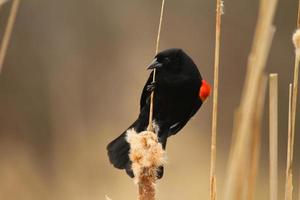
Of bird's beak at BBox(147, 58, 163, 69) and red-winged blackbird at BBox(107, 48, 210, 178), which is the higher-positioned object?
bird's beak at BBox(147, 58, 163, 69)

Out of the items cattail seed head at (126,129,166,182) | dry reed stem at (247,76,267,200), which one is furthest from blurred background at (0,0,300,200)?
dry reed stem at (247,76,267,200)

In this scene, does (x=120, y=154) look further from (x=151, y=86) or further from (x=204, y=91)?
(x=204, y=91)

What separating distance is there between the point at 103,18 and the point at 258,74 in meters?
6.11

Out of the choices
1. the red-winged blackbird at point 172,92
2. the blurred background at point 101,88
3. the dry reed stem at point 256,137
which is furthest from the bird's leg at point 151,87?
the blurred background at point 101,88

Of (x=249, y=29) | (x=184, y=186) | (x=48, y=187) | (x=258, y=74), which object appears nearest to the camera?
(x=258, y=74)

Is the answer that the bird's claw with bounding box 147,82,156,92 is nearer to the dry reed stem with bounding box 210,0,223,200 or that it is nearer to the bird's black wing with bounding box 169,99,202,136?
the bird's black wing with bounding box 169,99,202,136

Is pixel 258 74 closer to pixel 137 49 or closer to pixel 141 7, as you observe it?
pixel 137 49

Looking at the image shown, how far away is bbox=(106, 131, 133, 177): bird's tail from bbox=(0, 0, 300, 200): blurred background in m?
1.71

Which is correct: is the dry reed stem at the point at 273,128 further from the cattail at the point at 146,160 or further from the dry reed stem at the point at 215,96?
the cattail at the point at 146,160

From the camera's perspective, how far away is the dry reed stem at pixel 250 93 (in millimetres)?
1502

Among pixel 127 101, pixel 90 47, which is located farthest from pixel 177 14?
pixel 127 101

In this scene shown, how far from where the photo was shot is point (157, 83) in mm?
2754

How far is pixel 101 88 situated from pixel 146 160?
466 centimetres

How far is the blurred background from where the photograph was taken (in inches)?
203
